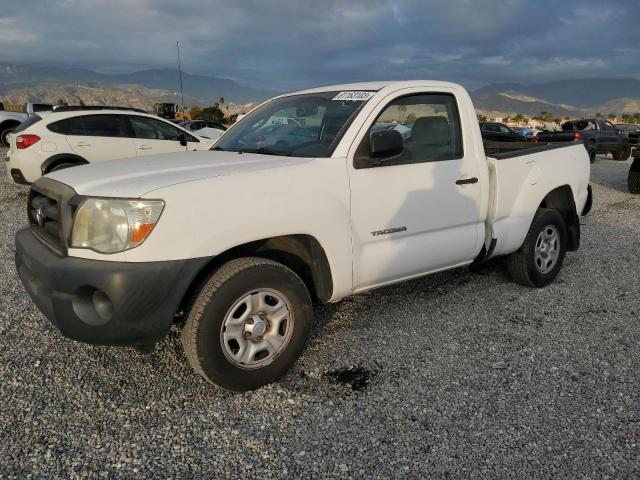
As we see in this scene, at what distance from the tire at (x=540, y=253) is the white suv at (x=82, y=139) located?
5354 millimetres

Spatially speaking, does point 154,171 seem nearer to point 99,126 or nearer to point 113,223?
point 113,223

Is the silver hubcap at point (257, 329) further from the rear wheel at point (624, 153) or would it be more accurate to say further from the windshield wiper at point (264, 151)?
the rear wheel at point (624, 153)

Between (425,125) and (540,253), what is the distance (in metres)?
1.91

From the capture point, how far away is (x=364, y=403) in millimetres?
2811

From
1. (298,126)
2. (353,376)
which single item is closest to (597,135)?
(298,126)

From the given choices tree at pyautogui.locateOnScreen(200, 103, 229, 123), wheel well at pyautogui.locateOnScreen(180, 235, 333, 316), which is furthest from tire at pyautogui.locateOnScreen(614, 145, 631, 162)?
tree at pyautogui.locateOnScreen(200, 103, 229, 123)

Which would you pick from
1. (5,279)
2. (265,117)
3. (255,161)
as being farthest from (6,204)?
(255,161)

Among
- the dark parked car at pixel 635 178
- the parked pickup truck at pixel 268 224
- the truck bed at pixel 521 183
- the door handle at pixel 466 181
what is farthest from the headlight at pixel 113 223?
the dark parked car at pixel 635 178

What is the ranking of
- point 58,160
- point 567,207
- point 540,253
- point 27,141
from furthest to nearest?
1. point 58,160
2. point 27,141
3. point 567,207
4. point 540,253

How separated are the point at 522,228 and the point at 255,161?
8.36ft

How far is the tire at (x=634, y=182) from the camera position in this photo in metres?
11.2

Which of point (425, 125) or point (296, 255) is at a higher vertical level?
point (425, 125)

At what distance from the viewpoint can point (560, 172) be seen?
4.63 metres

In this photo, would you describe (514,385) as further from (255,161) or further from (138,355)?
(138,355)
